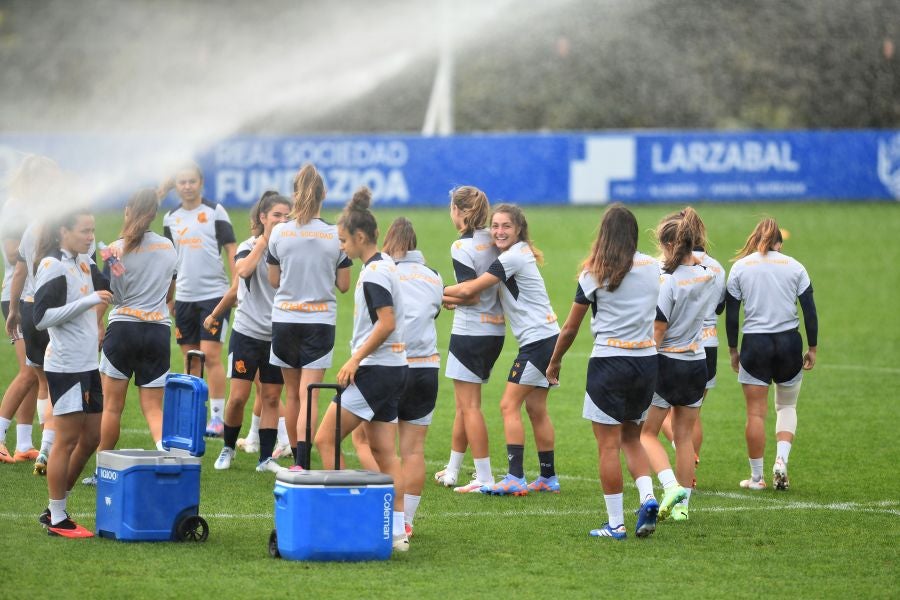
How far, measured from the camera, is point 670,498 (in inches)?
384

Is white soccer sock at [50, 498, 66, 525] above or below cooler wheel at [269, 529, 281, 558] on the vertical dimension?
above

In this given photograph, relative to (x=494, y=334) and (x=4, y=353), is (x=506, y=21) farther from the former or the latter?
(x=494, y=334)

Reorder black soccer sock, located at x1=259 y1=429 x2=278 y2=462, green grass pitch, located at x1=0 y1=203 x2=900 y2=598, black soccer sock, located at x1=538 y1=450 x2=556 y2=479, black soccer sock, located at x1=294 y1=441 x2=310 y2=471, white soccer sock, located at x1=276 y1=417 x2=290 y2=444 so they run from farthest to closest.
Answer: white soccer sock, located at x1=276 y1=417 x2=290 y2=444
black soccer sock, located at x1=259 y1=429 x2=278 y2=462
black soccer sock, located at x1=538 y1=450 x2=556 y2=479
black soccer sock, located at x1=294 y1=441 x2=310 y2=471
green grass pitch, located at x1=0 y1=203 x2=900 y2=598

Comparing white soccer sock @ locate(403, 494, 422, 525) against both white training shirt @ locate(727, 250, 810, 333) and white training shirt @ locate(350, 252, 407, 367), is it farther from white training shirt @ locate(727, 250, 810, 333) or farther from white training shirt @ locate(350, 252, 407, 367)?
white training shirt @ locate(727, 250, 810, 333)

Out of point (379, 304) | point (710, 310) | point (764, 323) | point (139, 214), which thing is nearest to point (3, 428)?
point (139, 214)

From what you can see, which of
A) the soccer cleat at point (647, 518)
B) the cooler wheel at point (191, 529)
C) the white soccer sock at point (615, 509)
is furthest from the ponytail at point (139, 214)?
the soccer cleat at point (647, 518)

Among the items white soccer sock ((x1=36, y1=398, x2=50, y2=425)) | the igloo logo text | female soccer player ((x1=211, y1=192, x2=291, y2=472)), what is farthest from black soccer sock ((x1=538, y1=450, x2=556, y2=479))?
the igloo logo text

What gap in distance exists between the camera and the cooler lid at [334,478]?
27.1 feet

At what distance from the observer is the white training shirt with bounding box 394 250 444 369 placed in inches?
366

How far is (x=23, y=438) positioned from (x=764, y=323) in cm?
646

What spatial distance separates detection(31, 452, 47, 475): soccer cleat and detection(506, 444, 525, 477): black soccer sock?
3.79 meters

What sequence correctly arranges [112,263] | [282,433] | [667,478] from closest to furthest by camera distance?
[667,478] → [112,263] → [282,433]

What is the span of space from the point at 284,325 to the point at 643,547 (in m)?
3.49

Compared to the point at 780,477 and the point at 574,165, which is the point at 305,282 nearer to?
the point at 780,477
